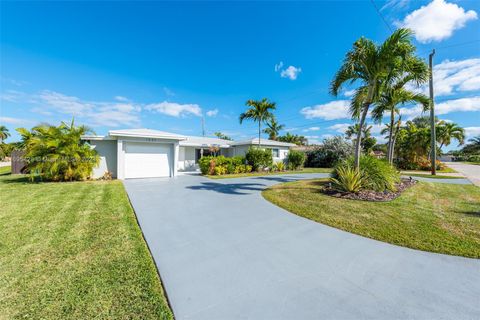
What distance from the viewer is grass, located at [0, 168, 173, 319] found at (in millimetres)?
1910

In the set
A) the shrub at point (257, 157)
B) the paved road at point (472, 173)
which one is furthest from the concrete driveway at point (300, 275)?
the paved road at point (472, 173)

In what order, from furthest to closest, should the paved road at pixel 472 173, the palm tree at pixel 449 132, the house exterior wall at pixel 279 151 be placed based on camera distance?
the palm tree at pixel 449 132, the house exterior wall at pixel 279 151, the paved road at pixel 472 173

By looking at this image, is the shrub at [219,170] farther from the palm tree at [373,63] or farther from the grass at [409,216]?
the palm tree at [373,63]

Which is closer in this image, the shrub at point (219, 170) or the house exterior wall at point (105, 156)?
the house exterior wall at point (105, 156)

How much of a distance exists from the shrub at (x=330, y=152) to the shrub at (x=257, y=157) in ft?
27.6

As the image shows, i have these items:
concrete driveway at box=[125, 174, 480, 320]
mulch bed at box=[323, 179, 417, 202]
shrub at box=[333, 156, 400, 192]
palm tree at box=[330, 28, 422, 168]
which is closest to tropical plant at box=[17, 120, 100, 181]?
concrete driveway at box=[125, 174, 480, 320]

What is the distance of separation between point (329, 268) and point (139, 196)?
6677 millimetres

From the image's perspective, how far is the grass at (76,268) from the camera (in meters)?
1.91

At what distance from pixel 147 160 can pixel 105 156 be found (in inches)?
93.6

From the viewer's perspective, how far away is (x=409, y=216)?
4723 millimetres

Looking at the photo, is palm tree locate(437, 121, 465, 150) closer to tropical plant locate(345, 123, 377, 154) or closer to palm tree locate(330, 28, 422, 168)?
tropical plant locate(345, 123, 377, 154)

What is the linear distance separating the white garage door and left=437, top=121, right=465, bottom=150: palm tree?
28777 millimetres

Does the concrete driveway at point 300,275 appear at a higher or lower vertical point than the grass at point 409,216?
lower

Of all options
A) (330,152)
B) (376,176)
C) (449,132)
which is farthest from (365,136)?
(376,176)
